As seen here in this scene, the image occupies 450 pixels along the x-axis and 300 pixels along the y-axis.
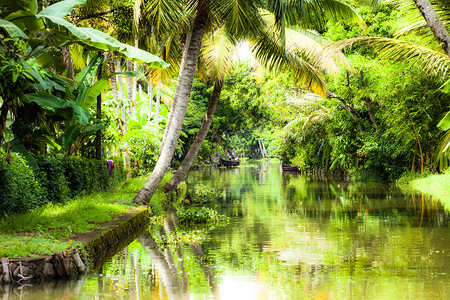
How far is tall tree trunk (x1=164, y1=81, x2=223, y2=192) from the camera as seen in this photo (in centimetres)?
1712

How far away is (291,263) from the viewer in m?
7.90

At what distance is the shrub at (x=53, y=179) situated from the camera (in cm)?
1162

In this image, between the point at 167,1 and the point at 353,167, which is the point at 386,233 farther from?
the point at 353,167

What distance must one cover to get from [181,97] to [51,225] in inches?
223

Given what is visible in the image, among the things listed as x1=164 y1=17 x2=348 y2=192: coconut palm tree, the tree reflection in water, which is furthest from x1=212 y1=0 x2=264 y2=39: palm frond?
the tree reflection in water

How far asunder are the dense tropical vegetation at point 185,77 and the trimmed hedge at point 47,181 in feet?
0.13

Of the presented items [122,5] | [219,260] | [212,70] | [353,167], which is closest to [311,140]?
[353,167]

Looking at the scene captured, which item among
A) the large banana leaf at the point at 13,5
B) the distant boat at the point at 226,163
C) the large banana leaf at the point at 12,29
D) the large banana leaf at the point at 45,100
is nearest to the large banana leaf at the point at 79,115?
the large banana leaf at the point at 45,100

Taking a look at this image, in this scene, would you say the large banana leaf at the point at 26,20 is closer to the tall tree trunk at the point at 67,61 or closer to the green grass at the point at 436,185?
the tall tree trunk at the point at 67,61

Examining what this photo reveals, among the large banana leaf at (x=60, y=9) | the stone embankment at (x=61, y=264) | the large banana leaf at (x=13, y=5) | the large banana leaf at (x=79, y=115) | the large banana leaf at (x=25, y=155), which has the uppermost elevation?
the large banana leaf at (x=13, y=5)

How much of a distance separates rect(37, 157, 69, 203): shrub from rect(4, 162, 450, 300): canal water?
101 inches

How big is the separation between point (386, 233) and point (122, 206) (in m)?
6.08

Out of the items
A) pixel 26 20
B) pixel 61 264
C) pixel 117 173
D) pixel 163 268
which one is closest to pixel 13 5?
pixel 26 20

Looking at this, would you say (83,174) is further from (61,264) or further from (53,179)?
(61,264)
